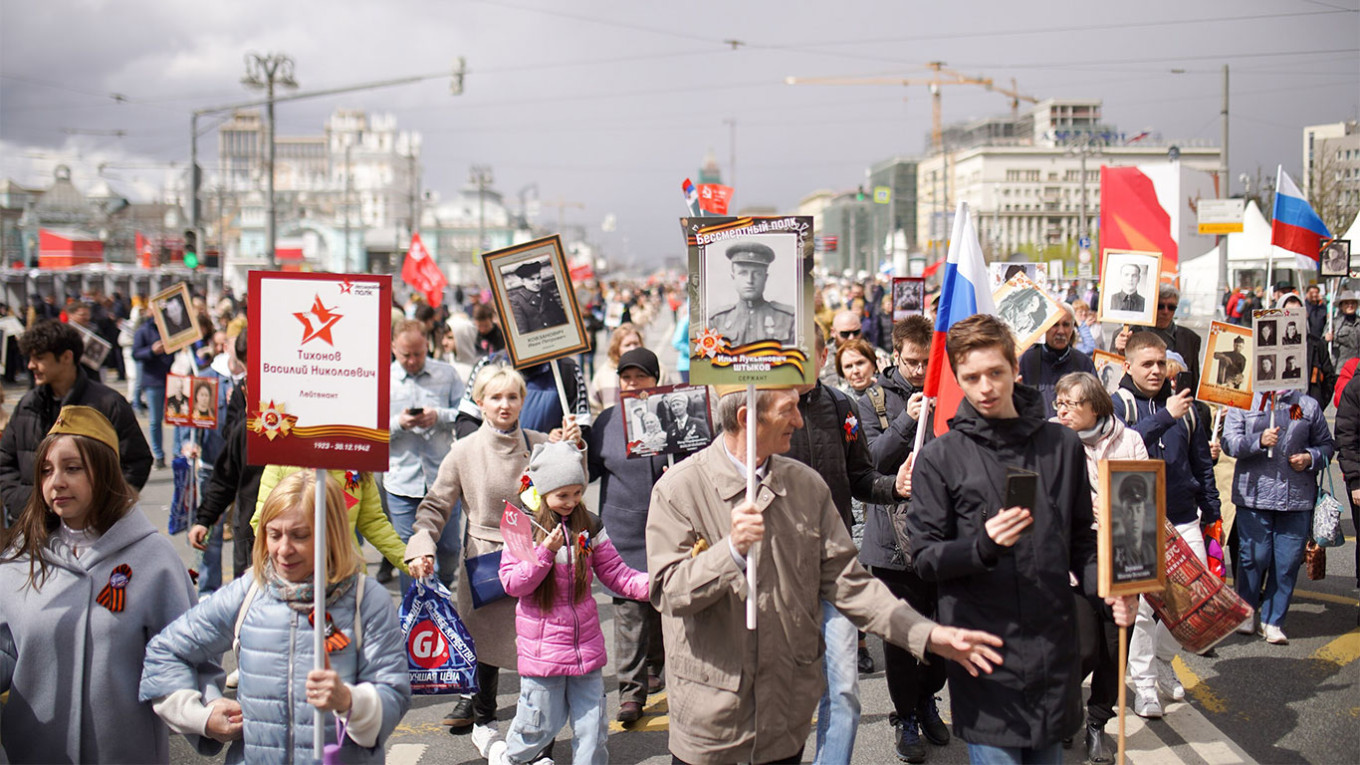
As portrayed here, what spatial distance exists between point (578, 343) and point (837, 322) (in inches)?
135

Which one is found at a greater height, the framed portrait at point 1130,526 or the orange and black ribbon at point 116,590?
the framed portrait at point 1130,526

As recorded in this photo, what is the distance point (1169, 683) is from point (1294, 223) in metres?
6.01

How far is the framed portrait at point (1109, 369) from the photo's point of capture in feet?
23.2

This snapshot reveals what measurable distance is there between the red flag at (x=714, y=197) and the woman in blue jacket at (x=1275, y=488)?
19.2 ft

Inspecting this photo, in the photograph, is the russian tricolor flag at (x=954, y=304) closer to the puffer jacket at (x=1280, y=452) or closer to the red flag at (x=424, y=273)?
the puffer jacket at (x=1280, y=452)

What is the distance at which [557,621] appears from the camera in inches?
181

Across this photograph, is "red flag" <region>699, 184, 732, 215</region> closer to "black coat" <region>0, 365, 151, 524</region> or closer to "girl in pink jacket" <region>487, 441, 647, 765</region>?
"black coat" <region>0, 365, 151, 524</region>

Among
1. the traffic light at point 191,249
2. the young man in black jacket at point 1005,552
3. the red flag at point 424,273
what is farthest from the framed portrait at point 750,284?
the traffic light at point 191,249

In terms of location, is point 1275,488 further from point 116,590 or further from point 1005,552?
point 116,590

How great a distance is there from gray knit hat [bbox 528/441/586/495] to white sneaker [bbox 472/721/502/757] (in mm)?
1405

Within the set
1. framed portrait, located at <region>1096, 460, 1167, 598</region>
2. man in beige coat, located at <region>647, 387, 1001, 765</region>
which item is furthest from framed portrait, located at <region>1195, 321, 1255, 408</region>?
man in beige coat, located at <region>647, 387, 1001, 765</region>

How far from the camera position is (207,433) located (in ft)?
29.9

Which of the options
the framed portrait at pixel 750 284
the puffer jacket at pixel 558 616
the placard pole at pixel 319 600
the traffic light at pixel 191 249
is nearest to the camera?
the placard pole at pixel 319 600

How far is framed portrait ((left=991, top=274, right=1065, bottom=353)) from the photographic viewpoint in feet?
21.9
